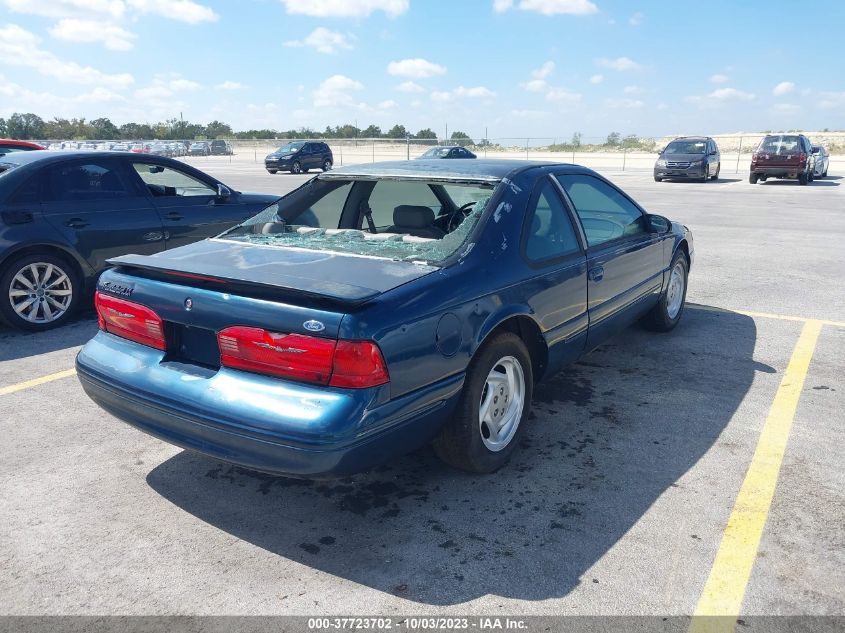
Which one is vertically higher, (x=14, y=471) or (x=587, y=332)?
(x=587, y=332)

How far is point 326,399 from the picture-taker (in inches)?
104

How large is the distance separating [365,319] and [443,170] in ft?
5.44

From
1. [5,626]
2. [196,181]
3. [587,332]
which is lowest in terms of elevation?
[5,626]

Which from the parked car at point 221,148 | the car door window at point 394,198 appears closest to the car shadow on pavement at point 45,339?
the car door window at point 394,198

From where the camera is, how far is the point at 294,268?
312 centimetres

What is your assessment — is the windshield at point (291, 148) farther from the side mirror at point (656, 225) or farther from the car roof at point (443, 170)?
the car roof at point (443, 170)

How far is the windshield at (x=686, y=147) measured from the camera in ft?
83.0

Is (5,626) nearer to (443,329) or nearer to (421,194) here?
(443,329)

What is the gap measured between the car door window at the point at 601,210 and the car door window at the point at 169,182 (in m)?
4.30

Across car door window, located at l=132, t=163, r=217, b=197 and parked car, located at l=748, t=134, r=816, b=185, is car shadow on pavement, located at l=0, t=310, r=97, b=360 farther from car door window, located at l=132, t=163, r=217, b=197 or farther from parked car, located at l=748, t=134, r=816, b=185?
parked car, located at l=748, t=134, r=816, b=185

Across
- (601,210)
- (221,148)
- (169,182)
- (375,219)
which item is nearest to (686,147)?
(169,182)

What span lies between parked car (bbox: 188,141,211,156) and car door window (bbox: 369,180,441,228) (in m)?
47.5

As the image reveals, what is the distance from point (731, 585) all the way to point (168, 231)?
583 cm

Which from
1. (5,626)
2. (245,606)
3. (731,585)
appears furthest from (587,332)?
(5,626)
